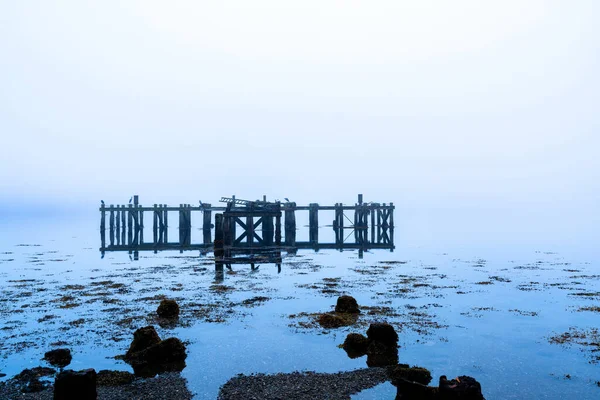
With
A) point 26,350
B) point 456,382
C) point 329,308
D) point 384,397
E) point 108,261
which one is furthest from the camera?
point 108,261

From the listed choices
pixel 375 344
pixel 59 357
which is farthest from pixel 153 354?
pixel 375 344

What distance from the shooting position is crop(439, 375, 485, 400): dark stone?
776 cm

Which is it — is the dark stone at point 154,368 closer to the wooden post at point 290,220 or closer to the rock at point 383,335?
the rock at point 383,335

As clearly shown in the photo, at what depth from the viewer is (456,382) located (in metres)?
8.08

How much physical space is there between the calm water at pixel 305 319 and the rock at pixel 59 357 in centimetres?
25

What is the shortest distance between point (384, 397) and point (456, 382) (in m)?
1.98

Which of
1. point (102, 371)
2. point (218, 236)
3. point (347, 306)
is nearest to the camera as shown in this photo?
point (102, 371)

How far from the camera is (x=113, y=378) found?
10.4m

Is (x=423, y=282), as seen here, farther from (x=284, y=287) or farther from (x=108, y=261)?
(x=108, y=261)

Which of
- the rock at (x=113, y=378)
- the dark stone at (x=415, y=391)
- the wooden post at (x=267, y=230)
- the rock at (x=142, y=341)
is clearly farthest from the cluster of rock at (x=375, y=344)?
the wooden post at (x=267, y=230)

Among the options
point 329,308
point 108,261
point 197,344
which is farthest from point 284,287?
point 108,261

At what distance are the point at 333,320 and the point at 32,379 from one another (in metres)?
9.19

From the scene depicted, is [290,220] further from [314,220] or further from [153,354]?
[153,354]

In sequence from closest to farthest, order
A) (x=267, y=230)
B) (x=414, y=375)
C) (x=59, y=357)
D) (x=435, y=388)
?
1. (x=435, y=388)
2. (x=414, y=375)
3. (x=59, y=357)
4. (x=267, y=230)
